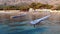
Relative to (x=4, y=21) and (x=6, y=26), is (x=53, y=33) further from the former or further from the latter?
(x=4, y=21)

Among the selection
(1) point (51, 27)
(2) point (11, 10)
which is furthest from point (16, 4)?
(1) point (51, 27)

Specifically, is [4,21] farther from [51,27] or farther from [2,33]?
[51,27]

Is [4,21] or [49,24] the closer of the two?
[49,24]

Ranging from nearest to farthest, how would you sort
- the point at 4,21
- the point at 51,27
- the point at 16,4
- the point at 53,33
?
the point at 53,33, the point at 51,27, the point at 4,21, the point at 16,4

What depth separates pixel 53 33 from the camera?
3.72 metres

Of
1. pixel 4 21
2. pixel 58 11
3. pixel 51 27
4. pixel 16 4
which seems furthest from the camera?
pixel 16 4

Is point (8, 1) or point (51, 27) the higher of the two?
point (8, 1)

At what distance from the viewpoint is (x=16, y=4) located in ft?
20.2

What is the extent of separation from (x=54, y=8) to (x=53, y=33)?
7.36 ft

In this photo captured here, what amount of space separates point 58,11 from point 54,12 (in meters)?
0.15

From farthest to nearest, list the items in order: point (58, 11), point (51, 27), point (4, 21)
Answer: point (58, 11), point (4, 21), point (51, 27)

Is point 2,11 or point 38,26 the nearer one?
point 38,26

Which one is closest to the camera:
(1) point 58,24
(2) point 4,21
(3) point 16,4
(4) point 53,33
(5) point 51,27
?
(4) point 53,33

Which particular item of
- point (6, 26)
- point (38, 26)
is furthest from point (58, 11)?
point (6, 26)
